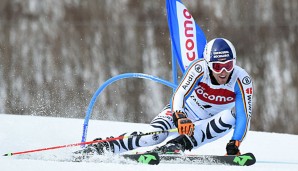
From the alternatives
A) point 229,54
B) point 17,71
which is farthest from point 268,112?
point 229,54

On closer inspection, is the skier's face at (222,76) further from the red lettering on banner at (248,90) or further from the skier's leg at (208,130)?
the skier's leg at (208,130)

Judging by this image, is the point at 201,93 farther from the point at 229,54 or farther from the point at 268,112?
the point at 268,112

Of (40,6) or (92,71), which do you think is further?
(40,6)

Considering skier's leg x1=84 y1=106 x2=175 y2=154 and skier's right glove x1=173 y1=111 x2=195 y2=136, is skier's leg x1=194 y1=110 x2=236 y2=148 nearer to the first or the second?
skier's leg x1=84 y1=106 x2=175 y2=154

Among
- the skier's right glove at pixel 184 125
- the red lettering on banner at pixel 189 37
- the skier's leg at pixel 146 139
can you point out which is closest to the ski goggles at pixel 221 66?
the skier's right glove at pixel 184 125

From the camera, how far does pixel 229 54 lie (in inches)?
444

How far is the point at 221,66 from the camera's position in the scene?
11.3 metres

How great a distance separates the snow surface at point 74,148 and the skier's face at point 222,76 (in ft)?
2.74

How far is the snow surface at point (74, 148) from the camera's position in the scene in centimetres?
1052

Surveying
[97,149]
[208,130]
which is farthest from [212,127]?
[97,149]

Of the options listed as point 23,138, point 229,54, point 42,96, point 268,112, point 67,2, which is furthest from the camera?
point 67,2

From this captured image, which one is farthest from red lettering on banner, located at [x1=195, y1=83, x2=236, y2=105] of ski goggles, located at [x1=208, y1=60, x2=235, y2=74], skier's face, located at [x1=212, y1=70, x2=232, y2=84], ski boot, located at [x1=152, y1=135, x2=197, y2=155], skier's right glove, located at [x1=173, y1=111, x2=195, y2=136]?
skier's right glove, located at [x1=173, y1=111, x2=195, y2=136]

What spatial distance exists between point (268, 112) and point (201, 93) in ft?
44.4

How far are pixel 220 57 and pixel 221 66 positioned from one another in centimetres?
9
